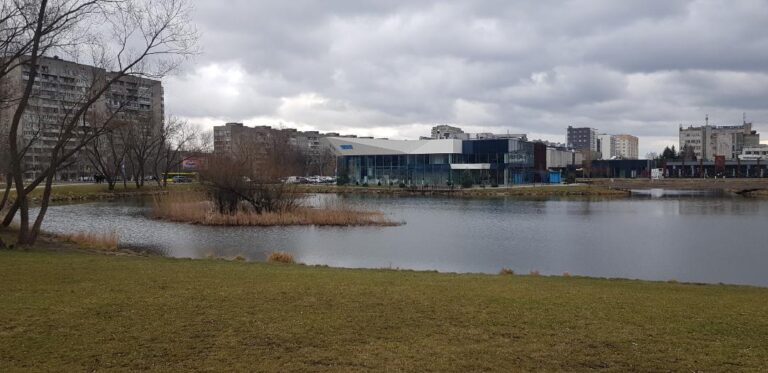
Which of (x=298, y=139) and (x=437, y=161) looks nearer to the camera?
(x=437, y=161)

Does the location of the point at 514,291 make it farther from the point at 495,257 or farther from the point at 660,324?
the point at 495,257

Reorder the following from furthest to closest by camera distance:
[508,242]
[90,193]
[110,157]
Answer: [110,157]
[90,193]
[508,242]

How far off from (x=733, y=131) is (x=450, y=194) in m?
145

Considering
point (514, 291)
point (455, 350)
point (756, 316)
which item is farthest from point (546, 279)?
point (455, 350)

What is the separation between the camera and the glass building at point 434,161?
310 ft

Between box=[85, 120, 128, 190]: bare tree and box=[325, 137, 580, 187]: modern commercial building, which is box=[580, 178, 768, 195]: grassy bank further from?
box=[85, 120, 128, 190]: bare tree

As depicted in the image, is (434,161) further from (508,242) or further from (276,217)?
(508,242)

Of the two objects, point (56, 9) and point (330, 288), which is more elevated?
point (56, 9)

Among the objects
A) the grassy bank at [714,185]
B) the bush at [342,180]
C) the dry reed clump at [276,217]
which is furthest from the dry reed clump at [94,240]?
the grassy bank at [714,185]

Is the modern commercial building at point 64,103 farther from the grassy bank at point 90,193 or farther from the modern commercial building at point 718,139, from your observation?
the modern commercial building at point 718,139

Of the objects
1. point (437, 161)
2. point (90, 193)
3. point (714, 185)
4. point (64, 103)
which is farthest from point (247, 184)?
point (714, 185)

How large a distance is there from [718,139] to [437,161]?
118126 mm

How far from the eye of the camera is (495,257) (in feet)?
78.0

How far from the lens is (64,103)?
2394 centimetres
